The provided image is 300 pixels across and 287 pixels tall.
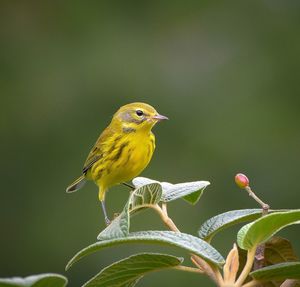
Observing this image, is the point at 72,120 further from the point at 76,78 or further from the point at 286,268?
the point at 286,268

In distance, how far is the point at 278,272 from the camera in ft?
4.79

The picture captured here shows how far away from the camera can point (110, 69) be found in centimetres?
782

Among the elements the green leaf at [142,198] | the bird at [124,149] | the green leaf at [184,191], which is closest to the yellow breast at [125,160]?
the bird at [124,149]

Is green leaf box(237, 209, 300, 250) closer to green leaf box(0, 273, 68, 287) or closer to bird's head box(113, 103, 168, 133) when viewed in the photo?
green leaf box(0, 273, 68, 287)

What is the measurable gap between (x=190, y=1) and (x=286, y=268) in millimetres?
7324

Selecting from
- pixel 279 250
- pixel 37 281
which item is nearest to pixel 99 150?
pixel 279 250

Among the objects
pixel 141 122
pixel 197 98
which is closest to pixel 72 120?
pixel 197 98

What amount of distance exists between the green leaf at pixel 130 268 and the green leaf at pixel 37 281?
0.17 m

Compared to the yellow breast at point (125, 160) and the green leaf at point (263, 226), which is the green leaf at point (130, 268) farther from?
the yellow breast at point (125, 160)

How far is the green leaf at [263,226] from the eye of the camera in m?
1.46

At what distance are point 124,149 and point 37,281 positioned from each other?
2.35 metres

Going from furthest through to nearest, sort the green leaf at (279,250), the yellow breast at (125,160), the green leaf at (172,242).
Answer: the yellow breast at (125,160) < the green leaf at (279,250) < the green leaf at (172,242)

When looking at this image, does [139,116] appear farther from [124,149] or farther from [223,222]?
[223,222]

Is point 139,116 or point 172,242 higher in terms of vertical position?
point 172,242
